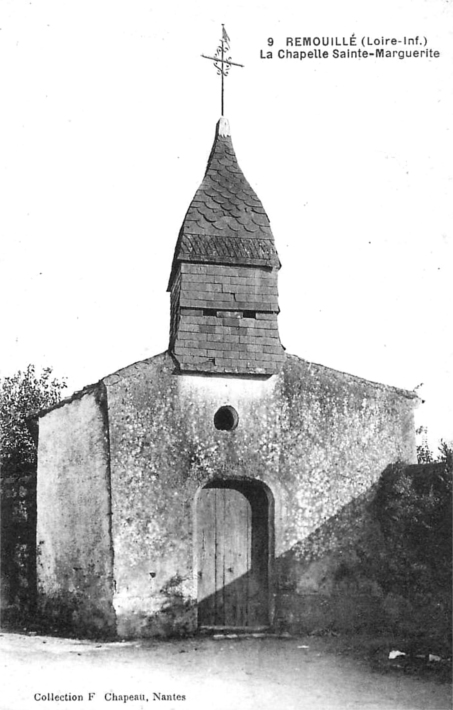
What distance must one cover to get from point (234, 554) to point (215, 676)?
131 inches

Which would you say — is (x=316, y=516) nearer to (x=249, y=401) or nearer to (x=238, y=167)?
(x=249, y=401)

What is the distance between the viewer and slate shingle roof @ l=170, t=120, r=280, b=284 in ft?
43.6

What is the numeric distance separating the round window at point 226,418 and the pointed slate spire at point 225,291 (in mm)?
646

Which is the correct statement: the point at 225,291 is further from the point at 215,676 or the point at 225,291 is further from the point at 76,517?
the point at 215,676

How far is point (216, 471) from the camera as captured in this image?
12539mm

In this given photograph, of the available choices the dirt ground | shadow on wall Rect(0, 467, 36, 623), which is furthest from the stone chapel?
the dirt ground

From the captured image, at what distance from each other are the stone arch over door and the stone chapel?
0.07 ft

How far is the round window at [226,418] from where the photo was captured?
12.9 meters

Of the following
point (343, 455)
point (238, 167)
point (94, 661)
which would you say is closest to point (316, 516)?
point (343, 455)

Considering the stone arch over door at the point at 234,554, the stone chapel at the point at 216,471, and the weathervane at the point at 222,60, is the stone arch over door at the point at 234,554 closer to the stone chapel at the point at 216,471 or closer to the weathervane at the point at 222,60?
the stone chapel at the point at 216,471

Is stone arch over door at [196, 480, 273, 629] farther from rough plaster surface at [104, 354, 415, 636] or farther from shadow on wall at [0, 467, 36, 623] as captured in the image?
shadow on wall at [0, 467, 36, 623]

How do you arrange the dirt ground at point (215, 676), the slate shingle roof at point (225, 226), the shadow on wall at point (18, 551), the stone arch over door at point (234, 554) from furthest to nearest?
1. the shadow on wall at point (18, 551)
2. the slate shingle roof at point (225, 226)
3. the stone arch over door at point (234, 554)
4. the dirt ground at point (215, 676)

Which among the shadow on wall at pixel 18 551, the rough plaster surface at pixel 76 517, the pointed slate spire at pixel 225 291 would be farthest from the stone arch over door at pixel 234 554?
the shadow on wall at pixel 18 551

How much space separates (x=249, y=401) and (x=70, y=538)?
142 inches
